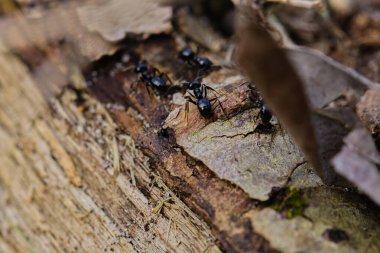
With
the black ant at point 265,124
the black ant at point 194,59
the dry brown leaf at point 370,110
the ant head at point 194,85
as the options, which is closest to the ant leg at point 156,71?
the black ant at point 194,59

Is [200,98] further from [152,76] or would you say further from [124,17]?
[124,17]

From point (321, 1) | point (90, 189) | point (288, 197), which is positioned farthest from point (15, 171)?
point (321, 1)

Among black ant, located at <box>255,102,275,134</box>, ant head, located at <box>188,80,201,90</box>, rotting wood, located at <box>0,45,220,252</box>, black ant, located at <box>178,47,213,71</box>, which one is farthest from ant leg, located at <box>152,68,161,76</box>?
black ant, located at <box>255,102,275,134</box>

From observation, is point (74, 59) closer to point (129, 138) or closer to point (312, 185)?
point (129, 138)

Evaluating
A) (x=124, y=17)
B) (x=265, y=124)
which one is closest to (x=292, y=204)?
(x=265, y=124)

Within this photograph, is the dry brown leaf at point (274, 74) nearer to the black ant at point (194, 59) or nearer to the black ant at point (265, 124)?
the black ant at point (265, 124)

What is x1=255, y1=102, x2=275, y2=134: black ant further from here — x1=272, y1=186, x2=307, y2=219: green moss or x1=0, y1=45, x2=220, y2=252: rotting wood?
x1=0, y1=45, x2=220, y2=252: rotting wood
